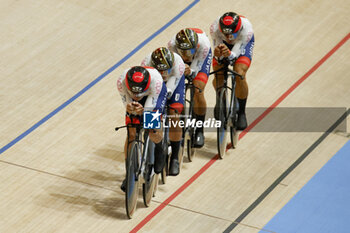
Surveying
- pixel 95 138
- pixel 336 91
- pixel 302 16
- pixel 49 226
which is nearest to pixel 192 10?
pixel 302 16

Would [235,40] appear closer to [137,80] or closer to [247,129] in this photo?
[247,129]

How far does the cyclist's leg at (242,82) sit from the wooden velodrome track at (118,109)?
9.7 inches

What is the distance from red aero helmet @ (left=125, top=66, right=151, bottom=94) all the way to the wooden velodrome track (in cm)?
125

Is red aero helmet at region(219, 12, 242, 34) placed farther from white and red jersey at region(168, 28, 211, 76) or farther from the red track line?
the red track line

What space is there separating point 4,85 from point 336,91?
377 cm

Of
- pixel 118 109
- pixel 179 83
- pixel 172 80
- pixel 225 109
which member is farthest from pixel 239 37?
pixel 118 109

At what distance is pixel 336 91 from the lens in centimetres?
980

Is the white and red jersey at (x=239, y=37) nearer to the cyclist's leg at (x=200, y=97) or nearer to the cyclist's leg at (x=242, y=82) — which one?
the cyclist's leg at (x=242, y=82)

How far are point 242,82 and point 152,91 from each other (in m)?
1.64

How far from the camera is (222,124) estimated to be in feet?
27.5

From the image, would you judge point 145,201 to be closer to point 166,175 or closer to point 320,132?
point 166,175

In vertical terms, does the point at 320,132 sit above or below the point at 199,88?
below

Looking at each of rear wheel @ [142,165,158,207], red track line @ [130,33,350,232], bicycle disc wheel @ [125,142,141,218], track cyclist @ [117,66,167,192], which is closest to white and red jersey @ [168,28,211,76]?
track cyclist @ [117,66,167,192]

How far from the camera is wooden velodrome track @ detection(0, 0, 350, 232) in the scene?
301 inches
